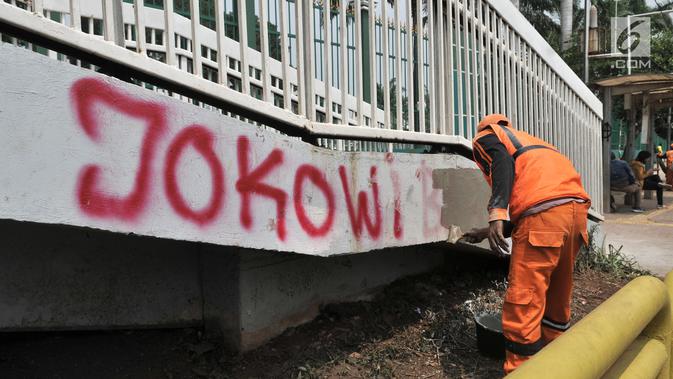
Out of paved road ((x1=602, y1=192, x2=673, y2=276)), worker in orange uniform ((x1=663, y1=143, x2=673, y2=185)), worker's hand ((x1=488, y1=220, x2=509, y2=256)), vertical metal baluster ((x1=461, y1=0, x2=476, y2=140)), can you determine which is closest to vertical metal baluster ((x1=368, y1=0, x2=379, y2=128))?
worker's hand ((x1=488, y1=220, x2=509, y2=256))

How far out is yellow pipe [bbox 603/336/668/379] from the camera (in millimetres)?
1701

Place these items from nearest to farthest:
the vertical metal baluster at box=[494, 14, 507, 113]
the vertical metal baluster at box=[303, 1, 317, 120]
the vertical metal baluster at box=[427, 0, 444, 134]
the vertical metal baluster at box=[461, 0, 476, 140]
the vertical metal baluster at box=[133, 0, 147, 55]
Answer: the vertical metal baluster at box=[133, 0, 147, 55] → the vertical metal baluster at box=[303, 1, 317, 120] → the vertical metal baluster at box=[427, 0, 444, 134] → the vertical metal baluster at box=[461, 0, 476, 140] → the vertical metal baluster at box=[494, 14, 507, 113]

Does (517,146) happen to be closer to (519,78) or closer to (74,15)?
(519,78)

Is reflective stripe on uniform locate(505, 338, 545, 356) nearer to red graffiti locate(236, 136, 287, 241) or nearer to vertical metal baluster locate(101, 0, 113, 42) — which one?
red graffiti locate(236, 136, 287, 241)

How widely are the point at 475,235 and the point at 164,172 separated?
2310mm

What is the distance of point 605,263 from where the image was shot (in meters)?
5.95

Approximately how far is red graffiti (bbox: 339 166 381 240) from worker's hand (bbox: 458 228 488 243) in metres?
0.86

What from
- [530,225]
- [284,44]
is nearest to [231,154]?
[284,44]

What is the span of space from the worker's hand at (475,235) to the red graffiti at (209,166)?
2010 mm

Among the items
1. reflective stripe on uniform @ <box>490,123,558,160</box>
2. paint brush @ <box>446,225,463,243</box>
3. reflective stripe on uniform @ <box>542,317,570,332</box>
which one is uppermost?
reflective stripe on uniform @ <box>490,123,558,160</box>

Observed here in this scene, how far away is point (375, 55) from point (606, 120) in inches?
383

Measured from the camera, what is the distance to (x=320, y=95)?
3615mm

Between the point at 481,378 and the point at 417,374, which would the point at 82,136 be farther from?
the point at 481,378

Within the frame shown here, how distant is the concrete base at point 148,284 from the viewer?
108 inches
